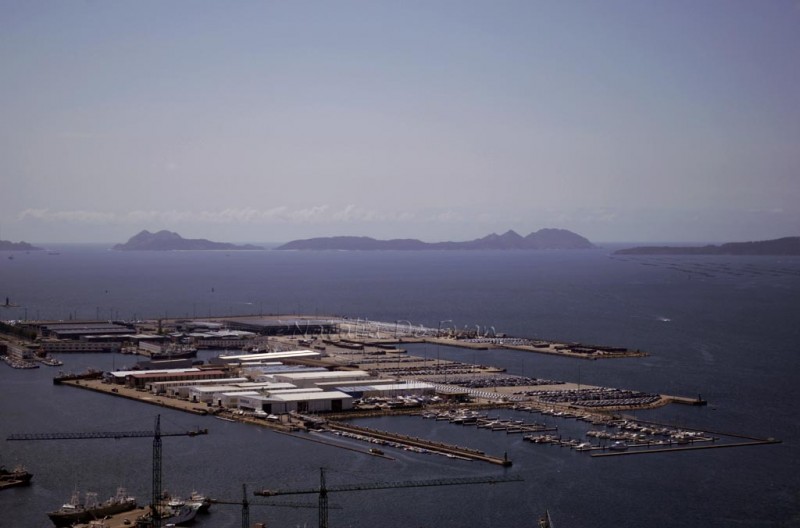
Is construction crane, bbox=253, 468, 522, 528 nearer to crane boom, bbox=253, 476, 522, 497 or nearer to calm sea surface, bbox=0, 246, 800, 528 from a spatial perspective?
crane boom, bbox=253, 476, 522, 497

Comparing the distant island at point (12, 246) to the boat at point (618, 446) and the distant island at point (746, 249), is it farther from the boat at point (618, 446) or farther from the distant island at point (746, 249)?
the boat at point (618, 446)

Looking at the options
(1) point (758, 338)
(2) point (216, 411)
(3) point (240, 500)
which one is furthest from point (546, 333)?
(3) point (240, 500)

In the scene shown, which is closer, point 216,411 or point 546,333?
point 216,411

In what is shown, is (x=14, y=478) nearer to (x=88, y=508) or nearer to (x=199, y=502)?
(x=88, y=508)

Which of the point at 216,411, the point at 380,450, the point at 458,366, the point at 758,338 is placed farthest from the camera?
the point at 758,338

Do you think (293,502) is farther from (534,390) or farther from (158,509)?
(534,390)

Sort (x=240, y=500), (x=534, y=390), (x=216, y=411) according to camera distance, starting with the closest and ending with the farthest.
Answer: (x=240, y=500) < (x=216, y=411) < (x=534, y=390)

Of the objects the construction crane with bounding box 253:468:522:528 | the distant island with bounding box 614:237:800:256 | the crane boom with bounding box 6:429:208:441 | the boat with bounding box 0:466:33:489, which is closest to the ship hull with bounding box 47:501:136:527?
the boat with bounding box 0:466:33:489

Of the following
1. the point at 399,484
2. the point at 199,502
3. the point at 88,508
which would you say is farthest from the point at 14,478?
the point at 399,484
